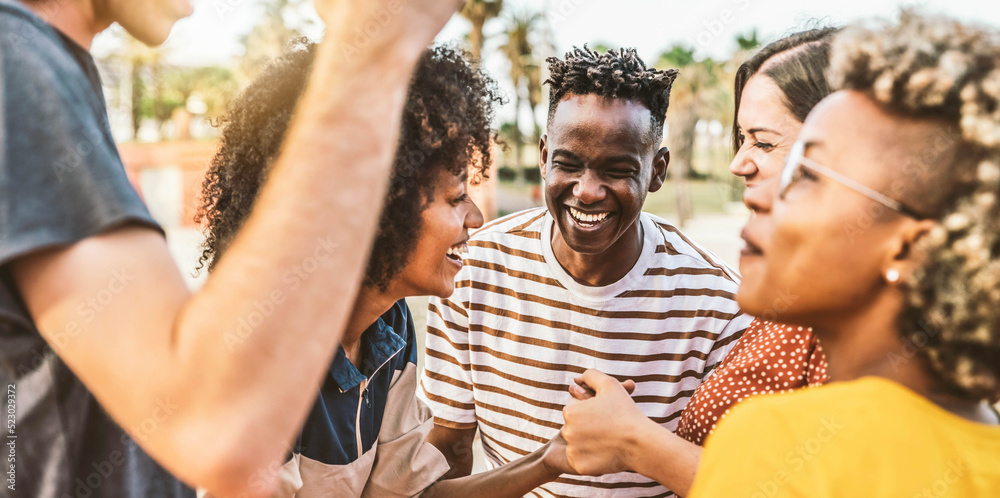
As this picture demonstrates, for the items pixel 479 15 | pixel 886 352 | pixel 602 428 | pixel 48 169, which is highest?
pixel 479 15

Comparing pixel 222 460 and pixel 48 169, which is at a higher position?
pixel 48 169

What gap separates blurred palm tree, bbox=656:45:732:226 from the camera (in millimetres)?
32469

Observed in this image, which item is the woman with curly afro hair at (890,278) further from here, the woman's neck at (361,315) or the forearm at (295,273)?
the woman's neck at (361,315)

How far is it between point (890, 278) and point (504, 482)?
1550 mm

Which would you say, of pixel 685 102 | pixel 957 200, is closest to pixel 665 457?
pixel 957 200

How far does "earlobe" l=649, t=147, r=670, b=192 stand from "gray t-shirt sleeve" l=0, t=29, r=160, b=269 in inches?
111

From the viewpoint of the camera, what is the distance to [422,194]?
2209 mm

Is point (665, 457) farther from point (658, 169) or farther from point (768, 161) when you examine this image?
point (658, 169)

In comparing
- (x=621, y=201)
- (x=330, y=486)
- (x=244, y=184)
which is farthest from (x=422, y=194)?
(x=621, y=201)

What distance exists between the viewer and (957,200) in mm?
1252

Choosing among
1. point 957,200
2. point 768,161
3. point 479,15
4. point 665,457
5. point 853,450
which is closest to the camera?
point 853,450

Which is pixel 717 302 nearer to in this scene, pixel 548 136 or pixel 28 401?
pixel 548 136

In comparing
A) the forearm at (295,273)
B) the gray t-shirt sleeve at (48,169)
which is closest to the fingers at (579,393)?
the forearm at (295,273)

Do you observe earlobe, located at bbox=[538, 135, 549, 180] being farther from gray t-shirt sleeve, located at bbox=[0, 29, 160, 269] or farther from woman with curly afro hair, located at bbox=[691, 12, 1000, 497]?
gray t-shirt sleeve, located at bbox=[0, 29, 160, 269]
